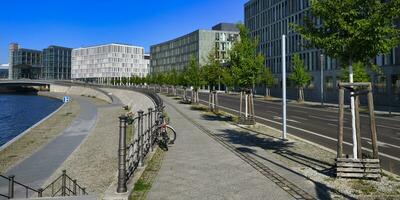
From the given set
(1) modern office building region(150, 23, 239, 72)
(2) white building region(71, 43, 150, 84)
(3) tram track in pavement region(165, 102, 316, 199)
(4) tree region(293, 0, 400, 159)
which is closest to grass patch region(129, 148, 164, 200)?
(3) tram track in pavement region(165, 102, 316, 199)

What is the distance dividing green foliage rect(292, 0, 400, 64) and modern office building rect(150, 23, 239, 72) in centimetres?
10136

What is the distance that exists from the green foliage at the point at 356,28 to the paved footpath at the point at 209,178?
3.90 meters

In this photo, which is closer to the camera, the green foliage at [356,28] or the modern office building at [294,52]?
the green foliage at [356,28]

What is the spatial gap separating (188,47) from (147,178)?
13816 cm

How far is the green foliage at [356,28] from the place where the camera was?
33.1 feet

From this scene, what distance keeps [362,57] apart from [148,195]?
6.64 m

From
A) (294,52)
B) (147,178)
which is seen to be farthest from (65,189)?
(294,52)

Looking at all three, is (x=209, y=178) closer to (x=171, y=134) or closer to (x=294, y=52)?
(x=171, y=134)

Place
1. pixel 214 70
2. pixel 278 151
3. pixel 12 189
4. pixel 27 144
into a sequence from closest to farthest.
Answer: pixel 12 189 → pixel 278 151 → pixel 27 144 → pixel 214 70

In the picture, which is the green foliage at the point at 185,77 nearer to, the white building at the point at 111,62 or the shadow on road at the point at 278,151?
the shadow on road at the point at 278,151

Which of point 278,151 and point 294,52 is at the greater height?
point 294,52

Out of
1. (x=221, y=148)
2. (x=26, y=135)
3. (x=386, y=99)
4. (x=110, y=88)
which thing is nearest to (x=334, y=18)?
(x=221, y=148)

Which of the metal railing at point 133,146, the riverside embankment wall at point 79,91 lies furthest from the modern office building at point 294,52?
the riverside embankment wall at point 79,91

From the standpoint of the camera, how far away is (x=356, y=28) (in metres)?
10.2
